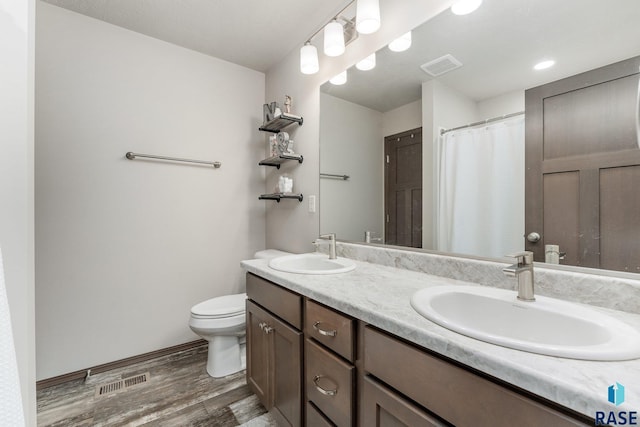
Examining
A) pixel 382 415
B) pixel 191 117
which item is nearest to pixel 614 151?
pixel 382 415

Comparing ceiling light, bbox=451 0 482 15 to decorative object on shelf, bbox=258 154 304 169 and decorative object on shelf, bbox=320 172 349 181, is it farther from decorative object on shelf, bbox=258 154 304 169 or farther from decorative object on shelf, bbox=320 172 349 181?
decorative object on shelf, bbox=258 154 304 169

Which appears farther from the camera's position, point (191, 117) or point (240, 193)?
point (240, 193)

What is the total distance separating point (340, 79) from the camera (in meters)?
1.74

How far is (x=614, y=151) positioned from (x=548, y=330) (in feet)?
1.88

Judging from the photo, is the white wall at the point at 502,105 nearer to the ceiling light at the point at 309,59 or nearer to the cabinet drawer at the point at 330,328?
the cabinet drawer at the point at 330,328

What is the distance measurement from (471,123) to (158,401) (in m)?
2.21

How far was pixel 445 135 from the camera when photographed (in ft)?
4.12

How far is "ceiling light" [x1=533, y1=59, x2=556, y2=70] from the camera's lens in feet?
3.03

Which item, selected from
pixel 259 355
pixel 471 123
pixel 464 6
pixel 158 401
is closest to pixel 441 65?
pixel 464 6

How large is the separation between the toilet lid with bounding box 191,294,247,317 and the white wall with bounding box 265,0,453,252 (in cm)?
58

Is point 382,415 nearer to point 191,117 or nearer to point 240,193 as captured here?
point 240,193

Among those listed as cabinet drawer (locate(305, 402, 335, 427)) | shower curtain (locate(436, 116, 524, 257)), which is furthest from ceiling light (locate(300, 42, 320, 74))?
cabinet drawer (locate(305, 402, 335, 427))

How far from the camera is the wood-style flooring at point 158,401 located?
1404 millimetres

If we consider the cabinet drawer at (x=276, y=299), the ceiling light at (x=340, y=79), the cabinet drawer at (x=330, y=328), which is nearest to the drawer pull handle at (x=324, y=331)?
the cabinet drawer at (x=330, y=328)
